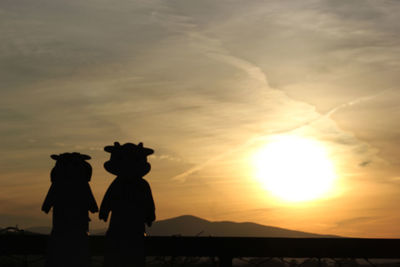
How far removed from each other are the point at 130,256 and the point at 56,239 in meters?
1.49

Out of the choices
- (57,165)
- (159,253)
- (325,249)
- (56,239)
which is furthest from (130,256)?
(325,249)

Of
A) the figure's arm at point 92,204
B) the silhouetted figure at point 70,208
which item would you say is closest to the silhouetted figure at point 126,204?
the figure's arm at point 92,204

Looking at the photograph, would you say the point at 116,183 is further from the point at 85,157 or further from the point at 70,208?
the point at 70,208

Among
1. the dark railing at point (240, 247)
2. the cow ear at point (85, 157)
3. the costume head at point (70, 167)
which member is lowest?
the dark railing at point (240, 247)

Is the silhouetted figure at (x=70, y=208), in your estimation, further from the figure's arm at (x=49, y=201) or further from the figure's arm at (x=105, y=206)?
the figure's arm at (x=105, y=206)

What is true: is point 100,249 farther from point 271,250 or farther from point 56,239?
point 271,250

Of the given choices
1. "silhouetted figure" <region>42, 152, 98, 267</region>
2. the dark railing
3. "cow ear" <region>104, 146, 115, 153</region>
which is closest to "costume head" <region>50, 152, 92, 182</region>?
"silhouetted figure" <region>42, 152, 98, 267</region>

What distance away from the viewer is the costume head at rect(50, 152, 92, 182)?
11.2 meters

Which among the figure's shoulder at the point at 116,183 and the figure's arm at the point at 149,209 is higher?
the figure's shoulder at the point at 116,183

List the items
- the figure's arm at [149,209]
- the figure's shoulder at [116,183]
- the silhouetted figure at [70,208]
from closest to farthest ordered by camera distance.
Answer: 1. the silhouetted figure at [70,208]
2. the figure's shoulder at [116,183]
3. the figure's arm at [149,209]

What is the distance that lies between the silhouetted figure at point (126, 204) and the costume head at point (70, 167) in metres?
0.52

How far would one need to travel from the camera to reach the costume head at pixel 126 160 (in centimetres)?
1102

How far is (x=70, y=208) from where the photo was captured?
36.3ft

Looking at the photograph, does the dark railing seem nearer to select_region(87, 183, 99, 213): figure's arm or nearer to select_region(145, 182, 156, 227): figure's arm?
select_region(145, 182, 156, 227): figure's arm
